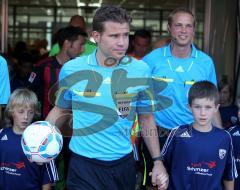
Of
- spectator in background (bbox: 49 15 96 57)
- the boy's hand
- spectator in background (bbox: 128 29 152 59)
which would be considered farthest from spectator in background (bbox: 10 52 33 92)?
the boy's hand

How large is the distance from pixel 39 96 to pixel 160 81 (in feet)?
5.54

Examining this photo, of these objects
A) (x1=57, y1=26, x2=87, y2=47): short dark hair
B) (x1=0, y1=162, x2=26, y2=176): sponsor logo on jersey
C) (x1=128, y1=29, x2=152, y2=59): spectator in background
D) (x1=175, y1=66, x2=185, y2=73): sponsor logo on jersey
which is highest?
(x1=57, y1=26, x2=87, y2=47): short dark hair

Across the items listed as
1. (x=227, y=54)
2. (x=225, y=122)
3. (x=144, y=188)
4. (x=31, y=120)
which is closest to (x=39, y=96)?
(x=31, y=120)

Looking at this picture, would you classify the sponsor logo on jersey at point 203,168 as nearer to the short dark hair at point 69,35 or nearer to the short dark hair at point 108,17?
the short dark hair at point 108,17

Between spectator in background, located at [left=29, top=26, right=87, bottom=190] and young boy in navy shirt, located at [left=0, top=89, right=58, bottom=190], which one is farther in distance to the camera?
spectator in background, located at [left=29, top=26, right=87, bottom=190]

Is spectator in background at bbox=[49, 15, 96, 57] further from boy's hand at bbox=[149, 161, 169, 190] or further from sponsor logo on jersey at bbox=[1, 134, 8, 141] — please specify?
boy's hand at bbox=[149, 161, 169, 190]

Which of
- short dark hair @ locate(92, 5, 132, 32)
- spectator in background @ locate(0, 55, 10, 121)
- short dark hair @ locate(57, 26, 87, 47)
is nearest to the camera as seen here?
short dark hair @ locate(92, 5, 132, 32)

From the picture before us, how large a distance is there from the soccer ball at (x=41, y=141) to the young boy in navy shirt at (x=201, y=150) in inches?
37.2

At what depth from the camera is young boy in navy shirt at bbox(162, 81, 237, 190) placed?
437cm

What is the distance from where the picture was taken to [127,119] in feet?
13.1

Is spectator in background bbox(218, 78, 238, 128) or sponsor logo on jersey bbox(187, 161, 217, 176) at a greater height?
spectator in background bbox(218, 78, 238, 128)

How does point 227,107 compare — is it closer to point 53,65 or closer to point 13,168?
point 53,65

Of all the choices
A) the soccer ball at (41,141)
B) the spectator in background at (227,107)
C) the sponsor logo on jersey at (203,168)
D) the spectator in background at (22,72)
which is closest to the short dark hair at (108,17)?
the soccer ball at (41,141)

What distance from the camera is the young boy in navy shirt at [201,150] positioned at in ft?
14.3
